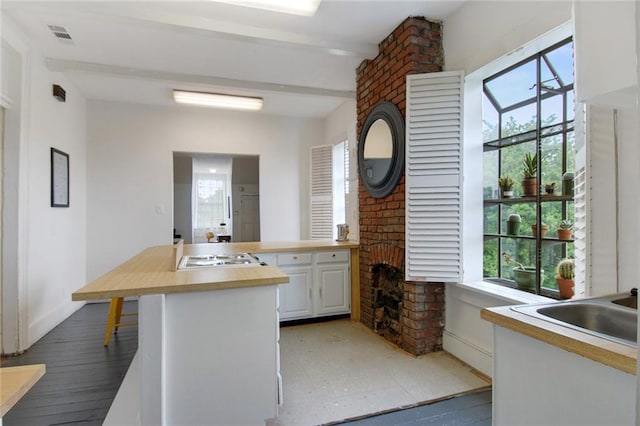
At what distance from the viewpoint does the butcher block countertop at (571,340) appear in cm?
81

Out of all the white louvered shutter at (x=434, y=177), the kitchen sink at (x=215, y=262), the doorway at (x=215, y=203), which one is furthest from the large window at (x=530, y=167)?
the doorway at (x=215, y=203)

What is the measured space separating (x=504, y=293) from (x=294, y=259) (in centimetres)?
199

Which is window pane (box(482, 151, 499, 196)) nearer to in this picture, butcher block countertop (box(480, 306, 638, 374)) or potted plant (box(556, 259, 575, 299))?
potted plant (box(556, 259, 575, 299))

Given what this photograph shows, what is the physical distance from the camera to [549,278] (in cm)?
213

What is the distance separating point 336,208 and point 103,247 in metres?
3.37

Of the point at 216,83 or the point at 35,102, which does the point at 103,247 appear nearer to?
the point at 35,102

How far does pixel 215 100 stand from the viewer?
4.21 meters

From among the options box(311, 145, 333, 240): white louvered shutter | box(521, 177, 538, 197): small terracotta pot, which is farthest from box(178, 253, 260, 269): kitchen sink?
box(311, 145, 333, 240): white louvered shutter

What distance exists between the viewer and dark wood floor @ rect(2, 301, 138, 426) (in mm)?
1918

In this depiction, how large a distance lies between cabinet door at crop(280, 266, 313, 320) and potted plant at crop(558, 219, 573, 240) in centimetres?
226

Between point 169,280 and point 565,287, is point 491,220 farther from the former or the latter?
point 169,280

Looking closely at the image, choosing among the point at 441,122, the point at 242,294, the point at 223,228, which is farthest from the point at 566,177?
the point at 223,228

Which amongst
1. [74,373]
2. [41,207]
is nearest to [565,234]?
[74,373]

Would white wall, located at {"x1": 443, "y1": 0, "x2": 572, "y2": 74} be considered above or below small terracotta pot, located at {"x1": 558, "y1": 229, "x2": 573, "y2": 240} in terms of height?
above
